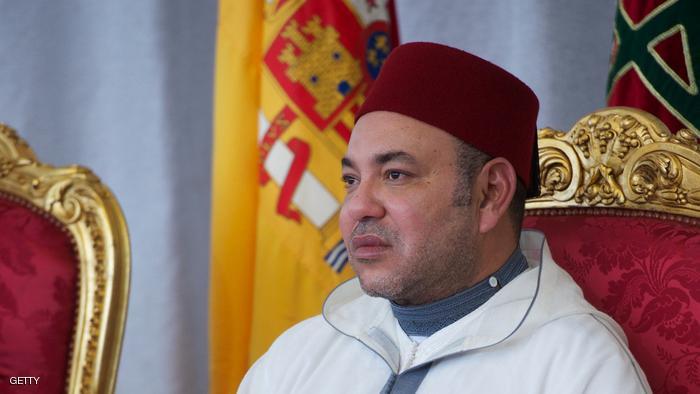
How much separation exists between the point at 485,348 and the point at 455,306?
0.11m

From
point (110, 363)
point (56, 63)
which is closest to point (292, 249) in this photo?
point (110, 363)

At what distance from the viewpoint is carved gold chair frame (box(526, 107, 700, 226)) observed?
1.59m

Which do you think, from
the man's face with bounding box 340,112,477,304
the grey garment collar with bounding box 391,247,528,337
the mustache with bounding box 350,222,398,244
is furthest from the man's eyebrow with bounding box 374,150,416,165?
the grey garment collar with bounding box 391,247,528,337

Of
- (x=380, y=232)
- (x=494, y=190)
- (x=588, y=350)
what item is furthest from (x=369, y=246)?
(x=588, y=350)

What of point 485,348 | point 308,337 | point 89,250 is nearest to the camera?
point 485,348

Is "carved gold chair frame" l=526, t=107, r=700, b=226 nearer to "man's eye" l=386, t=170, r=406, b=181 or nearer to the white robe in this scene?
the white robe

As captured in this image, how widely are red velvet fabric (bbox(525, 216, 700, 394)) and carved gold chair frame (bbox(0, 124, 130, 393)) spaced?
3.05 feet

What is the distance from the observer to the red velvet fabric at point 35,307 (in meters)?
1.93

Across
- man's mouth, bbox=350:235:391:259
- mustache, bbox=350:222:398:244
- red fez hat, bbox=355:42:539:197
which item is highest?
red fez hat, bbox=355:42:539:197

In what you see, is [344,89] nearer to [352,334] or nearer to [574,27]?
[574,27]

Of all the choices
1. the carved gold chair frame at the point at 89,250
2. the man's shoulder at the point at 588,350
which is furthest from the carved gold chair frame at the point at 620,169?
the carved gold chair frame at the point at 89,250

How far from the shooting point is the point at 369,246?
5.30 ft

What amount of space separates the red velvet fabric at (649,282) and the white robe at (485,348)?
61 millimetres

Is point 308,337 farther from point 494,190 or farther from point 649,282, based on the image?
point 649,282
